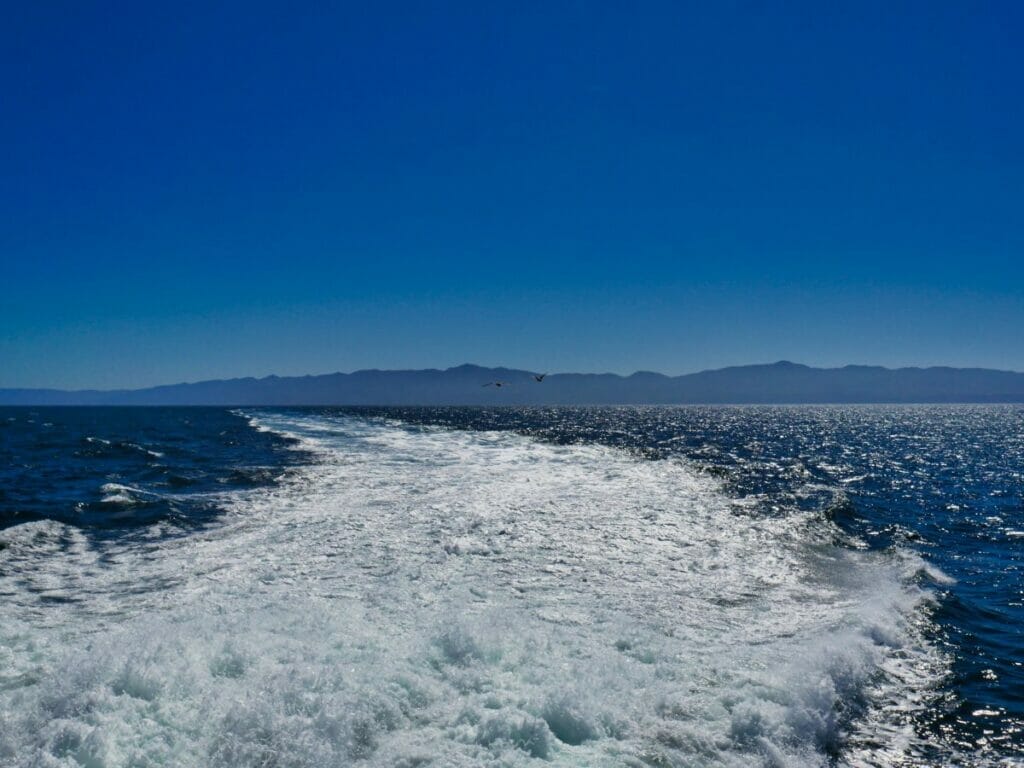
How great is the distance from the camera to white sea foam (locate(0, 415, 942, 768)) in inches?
302

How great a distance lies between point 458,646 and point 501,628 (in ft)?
3.76

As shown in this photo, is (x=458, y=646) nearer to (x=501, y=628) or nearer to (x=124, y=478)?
(x=501, y=628)

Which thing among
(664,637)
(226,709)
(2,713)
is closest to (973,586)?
(664,637)

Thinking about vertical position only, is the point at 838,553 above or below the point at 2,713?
below

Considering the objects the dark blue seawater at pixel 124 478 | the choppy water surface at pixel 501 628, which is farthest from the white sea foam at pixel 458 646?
the dark blue seawater at pixel 124 478

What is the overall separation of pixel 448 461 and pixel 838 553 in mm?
24055

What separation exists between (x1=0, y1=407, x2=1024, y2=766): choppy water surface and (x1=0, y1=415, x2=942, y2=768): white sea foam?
0.05 metres

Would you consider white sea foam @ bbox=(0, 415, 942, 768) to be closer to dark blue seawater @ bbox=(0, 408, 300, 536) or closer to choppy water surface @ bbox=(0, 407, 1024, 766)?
choppy water surface @ bbox=(0, 407, 1024, 766)

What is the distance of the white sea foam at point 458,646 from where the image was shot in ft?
25.2

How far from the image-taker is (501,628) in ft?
36.1

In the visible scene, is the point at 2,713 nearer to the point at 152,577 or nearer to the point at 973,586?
the point at 152,577

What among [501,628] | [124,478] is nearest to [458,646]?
[501,628]

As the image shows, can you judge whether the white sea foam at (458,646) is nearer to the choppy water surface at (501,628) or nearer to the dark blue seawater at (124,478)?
the choppy water surface at (501,628)

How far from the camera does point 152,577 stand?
14.5 m
